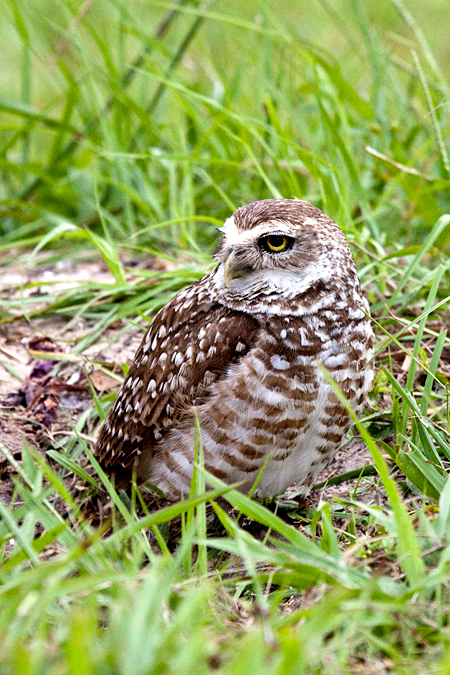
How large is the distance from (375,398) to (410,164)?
5.13 ft

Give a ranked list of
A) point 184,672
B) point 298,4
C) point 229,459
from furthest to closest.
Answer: point 298,4 → point 229,459 → point 184,672

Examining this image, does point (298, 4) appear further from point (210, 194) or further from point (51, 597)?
point (51, 597)

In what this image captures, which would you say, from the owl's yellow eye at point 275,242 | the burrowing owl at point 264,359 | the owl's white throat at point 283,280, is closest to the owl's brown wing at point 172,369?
the burrowing owl at point 264,359

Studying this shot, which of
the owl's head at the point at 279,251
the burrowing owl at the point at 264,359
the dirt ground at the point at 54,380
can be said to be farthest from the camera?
the dirt ground at the point at 54,380

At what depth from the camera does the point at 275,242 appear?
3.14 metres

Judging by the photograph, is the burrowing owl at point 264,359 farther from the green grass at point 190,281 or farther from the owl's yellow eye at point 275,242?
the green grass at point 190,281

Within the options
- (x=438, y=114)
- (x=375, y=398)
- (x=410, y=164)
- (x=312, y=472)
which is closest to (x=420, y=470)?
(x=312, y=472)

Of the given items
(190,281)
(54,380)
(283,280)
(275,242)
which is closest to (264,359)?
(283,280)

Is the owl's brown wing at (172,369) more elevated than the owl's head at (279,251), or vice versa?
the owl's head at (279,251)

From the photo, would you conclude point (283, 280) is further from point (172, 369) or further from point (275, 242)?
point (172, 369)

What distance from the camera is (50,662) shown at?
6.07 ft

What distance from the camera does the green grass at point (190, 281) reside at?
1.97 meters

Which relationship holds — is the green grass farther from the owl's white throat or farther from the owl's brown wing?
the owl's white throat

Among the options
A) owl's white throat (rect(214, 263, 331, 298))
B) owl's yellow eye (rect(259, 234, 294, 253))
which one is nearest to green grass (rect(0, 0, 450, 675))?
owl's white throat (rect(214, 263, 331, 298))
